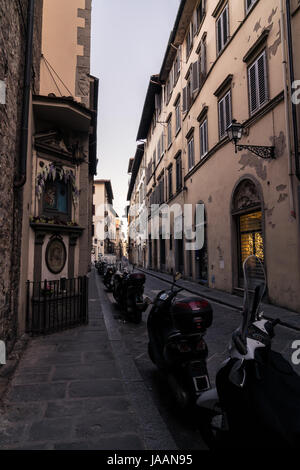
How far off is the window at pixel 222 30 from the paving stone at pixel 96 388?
44.0 ft

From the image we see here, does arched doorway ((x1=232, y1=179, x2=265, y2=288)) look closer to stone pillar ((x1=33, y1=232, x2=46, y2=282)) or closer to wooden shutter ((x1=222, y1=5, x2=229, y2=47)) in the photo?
wooden shutter ((x1=222, y1=5, x2=229, y2=47))

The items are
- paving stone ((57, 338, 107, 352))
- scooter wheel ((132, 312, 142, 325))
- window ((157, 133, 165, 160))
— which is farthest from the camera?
window ((157, 133, 165, 160))

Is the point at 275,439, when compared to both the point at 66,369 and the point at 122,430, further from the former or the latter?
the point at 66,369

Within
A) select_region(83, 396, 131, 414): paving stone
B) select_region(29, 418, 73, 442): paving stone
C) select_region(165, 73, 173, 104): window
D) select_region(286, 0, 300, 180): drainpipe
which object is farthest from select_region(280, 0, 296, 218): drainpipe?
select_region(165, 73, 173, 104): window

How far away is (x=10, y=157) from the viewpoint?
15.1 feet

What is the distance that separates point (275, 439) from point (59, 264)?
6816 mm

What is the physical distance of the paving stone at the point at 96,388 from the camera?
3252 millimetres

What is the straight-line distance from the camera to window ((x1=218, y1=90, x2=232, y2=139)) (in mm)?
12039

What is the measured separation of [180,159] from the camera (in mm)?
19500

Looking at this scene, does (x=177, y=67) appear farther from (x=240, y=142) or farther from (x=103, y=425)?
(x=103, y=425)

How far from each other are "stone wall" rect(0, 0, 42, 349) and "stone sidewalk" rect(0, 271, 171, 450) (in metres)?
0.86

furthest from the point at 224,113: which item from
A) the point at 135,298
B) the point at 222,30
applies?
the point at 135,298

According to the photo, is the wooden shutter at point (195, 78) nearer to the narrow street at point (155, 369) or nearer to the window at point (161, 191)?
the window at point (161, 191)

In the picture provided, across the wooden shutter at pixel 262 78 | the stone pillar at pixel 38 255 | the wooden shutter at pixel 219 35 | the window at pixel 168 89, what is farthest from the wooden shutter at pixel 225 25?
the stone pillar at pixel 38 255
